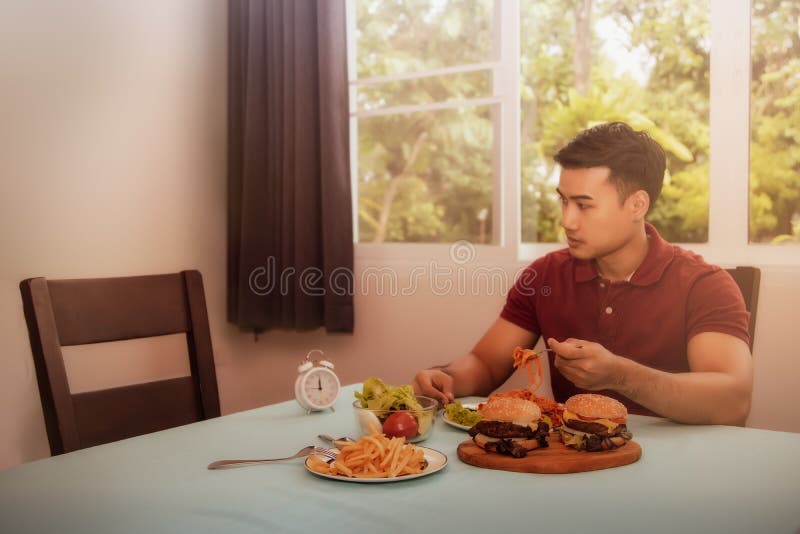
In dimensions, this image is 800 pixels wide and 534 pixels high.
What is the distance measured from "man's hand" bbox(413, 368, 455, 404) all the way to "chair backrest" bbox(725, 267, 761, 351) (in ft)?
2.34

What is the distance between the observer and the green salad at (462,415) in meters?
1.37

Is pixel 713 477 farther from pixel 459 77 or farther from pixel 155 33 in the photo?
pixel 155 33

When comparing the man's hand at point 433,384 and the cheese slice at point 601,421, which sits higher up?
the cheese slice at point 601,421

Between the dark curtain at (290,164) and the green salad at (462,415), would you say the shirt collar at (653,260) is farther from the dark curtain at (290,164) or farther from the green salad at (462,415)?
the dark curtain at (290,164)

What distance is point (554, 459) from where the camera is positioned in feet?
3.70

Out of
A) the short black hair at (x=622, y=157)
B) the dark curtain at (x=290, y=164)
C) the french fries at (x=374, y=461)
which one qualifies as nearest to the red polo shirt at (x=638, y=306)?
the short black hair at (x=622, y=157)

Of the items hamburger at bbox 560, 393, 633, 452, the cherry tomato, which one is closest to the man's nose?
hamburger at bbox 560, 393, 633, 452

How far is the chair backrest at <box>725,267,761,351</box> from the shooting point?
5.90ft

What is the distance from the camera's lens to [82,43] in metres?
2.52

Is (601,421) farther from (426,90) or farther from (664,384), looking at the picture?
(426,90)

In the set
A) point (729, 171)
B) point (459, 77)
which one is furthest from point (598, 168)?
point (459, 77)

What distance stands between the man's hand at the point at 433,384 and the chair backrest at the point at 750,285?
71cm

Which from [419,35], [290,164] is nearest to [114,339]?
[290,164]

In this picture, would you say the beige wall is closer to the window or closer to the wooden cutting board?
the window
